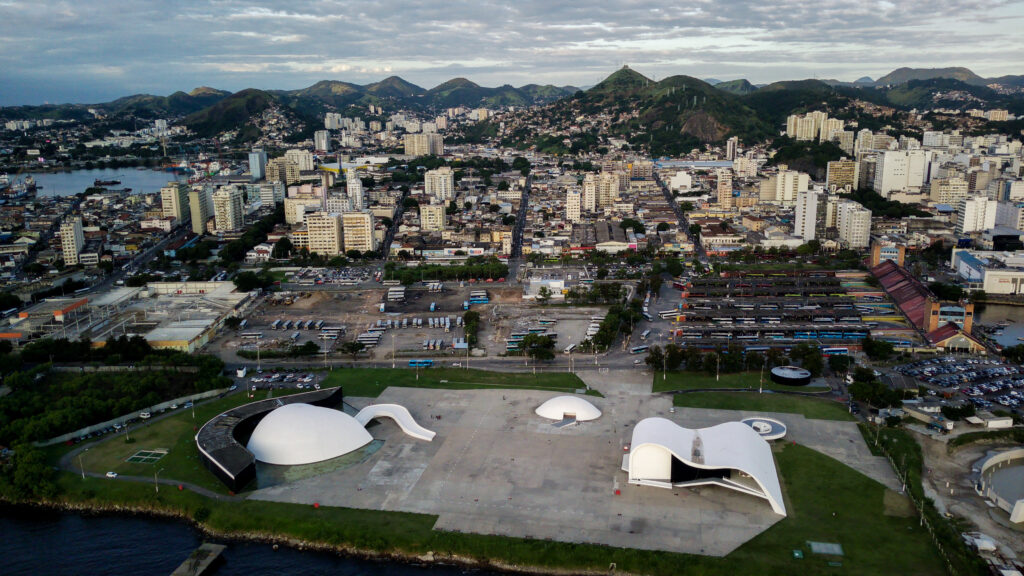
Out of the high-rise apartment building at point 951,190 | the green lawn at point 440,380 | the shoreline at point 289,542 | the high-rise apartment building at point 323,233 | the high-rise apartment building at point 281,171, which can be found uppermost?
the high-rise apartment building at point 281,171

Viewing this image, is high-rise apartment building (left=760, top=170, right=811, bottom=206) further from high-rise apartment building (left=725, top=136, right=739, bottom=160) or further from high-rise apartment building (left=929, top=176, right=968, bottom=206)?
high-rise apartment building (left=725, top=136, right=739, bottom=160)

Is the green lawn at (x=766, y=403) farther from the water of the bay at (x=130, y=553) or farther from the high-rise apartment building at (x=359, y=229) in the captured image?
the high-rise apartment building at (x=359, y=229)

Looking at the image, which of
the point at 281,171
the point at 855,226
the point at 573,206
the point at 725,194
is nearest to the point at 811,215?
the point at 855,226

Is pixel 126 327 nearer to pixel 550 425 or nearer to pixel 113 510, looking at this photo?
pixel 113 510

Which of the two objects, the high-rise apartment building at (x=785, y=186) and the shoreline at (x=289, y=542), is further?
the high-rise apartment building at (x=785, y=186)

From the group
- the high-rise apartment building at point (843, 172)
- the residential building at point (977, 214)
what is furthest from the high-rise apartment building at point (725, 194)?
the residential building at point (977, 214)

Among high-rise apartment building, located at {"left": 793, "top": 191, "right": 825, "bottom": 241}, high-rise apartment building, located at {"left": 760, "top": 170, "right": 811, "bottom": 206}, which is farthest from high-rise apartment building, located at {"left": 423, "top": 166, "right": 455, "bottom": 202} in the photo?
high-rise apartment building, located at {"left": 793, "top": 191, "right": 825, "bottom": 241}

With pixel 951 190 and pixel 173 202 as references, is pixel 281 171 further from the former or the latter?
pixel 951 190
